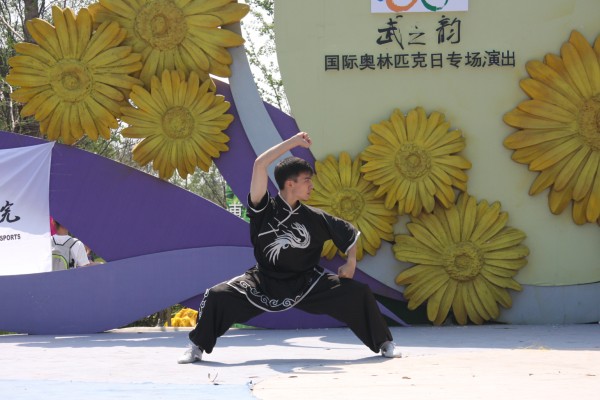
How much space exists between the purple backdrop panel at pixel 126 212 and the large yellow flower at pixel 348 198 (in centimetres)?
69

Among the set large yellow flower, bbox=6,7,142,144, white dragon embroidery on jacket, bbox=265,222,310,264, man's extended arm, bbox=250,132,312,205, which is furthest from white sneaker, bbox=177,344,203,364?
large yellow flower, bbox=6,7,142,144

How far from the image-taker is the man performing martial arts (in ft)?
19.2

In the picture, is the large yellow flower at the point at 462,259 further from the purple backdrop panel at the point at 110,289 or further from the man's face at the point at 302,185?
the man's face at the point at 302,185

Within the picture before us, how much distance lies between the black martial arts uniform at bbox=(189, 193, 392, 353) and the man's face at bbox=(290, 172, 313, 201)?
109mm

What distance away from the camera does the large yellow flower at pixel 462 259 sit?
8.09 metres

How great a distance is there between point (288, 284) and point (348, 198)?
2.29 metres


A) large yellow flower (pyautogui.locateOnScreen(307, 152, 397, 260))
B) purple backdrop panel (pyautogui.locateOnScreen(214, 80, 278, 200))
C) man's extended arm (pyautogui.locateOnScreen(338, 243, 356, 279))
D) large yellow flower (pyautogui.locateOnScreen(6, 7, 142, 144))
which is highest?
large yellow flower (pyautogui.locateOnScreen(6, 7, 142, 144))

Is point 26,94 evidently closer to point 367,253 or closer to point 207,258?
point 207,258

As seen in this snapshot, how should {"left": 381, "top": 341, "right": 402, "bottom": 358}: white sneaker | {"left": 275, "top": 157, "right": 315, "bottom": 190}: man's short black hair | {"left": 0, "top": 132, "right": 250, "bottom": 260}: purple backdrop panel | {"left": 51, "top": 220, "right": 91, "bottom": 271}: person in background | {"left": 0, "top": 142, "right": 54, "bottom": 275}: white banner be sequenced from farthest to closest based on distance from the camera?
{"left": 51, "top": 220, "right": 91, "bottom": 271}: person in background, {"left": 0, "top": 132, "right": 250, "bottom": 260}: purple backdrop panel, {"left": 0, "top": 142, "right": 54, "bottom": 275}: white banner, {"left": 381, "top": 341, "right": 402, "bottom": 358}: white sneaker, {"left": 275, "top": 157, "right": 315, "bottom": 190}: man's short black hair

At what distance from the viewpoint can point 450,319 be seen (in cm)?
830

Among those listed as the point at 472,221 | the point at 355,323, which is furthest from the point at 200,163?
the point at 355,323

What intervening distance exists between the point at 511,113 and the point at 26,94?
3797 mm

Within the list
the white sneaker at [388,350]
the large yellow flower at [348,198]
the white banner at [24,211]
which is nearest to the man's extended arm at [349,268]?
the white sneaker at [388,350]

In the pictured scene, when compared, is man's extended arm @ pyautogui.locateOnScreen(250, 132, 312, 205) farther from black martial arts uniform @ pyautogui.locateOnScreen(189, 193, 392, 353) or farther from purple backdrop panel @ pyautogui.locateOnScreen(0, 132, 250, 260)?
purple backdrop panel @ pyautogui.locateOnScreen(0, 132, 250, 260)
